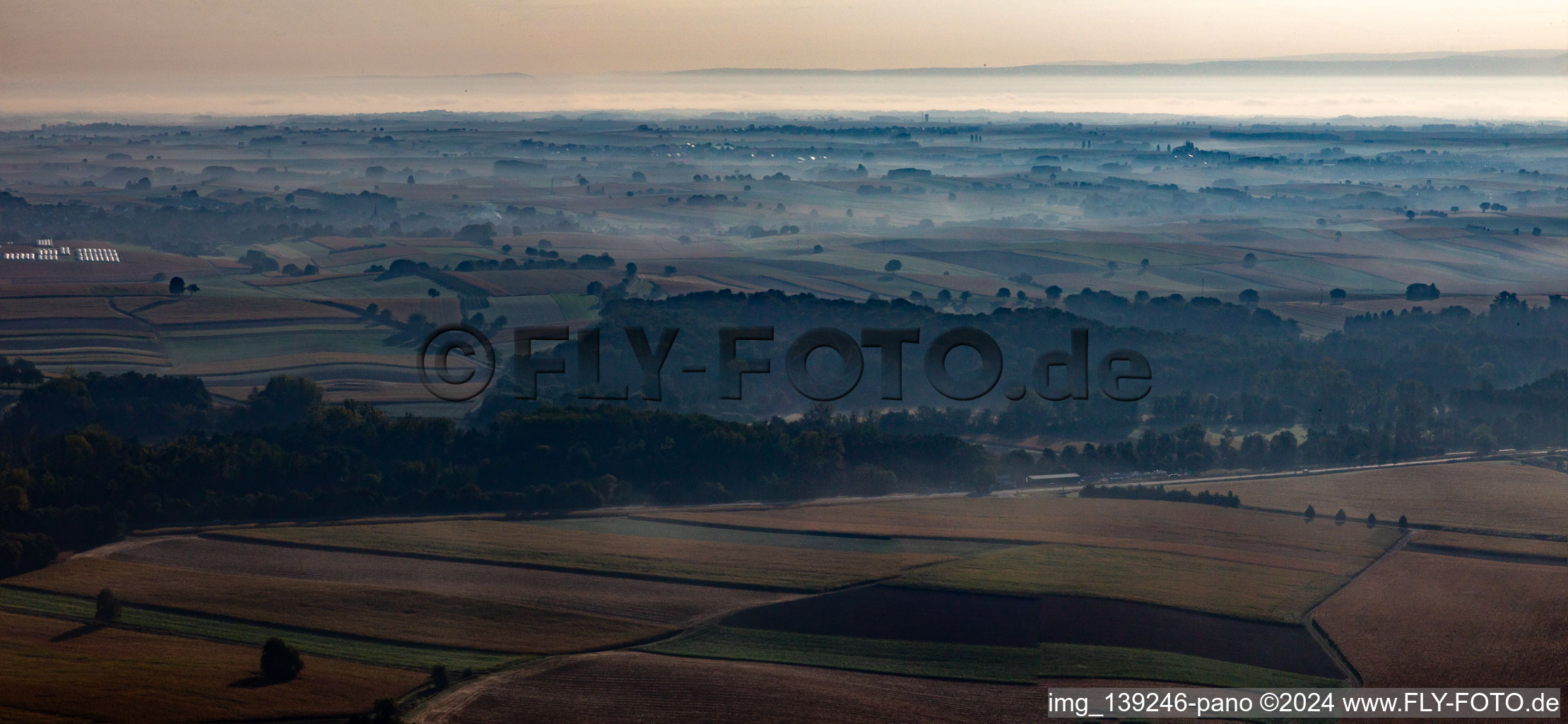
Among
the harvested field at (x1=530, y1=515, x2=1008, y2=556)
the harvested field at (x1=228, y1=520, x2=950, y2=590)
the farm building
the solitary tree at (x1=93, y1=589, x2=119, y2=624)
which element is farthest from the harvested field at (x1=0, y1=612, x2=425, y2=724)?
the farm building

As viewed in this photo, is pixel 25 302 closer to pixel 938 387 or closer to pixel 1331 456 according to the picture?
pixel 938 387

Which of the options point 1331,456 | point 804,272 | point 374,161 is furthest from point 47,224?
point 1331,456

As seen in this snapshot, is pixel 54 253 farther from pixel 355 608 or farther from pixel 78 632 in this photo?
pixel 355 608

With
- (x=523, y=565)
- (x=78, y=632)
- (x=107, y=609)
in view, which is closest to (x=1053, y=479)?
(x=523, y=565)

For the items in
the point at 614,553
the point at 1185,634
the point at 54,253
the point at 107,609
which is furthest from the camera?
the point at 54,253

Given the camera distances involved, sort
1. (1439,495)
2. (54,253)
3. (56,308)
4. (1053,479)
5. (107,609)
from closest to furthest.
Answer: (107,609) → (1439,495) → (1053,479) → (56,308) → (54,253)

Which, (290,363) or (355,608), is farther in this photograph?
(290,363)

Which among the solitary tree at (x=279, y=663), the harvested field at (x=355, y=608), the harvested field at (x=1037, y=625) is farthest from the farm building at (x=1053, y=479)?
the solitary tree at (x=279, y=663)
